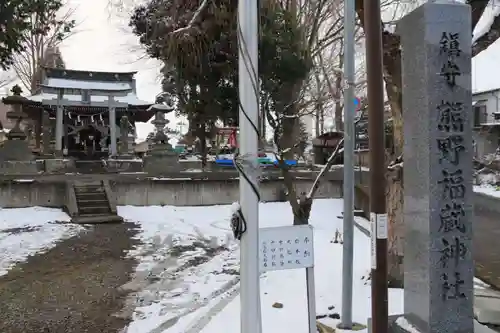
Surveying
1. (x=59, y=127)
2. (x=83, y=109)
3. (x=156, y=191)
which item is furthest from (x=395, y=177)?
(x=83, y=109)

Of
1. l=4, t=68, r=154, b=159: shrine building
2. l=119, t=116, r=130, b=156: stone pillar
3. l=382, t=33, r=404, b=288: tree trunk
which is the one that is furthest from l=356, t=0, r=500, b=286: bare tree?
l=119, t=116, r=130, b=156: stone pillar

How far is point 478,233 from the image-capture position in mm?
11180

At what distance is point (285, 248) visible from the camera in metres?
3.55

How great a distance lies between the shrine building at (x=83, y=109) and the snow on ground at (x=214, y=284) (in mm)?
15142

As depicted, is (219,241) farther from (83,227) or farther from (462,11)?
(462,11)

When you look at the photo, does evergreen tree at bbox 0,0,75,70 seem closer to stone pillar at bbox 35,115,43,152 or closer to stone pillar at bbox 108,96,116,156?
stone pillar at bbox 108,96,116,156

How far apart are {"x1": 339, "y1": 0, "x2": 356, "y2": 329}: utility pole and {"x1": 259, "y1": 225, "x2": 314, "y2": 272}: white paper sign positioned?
1.42 metres

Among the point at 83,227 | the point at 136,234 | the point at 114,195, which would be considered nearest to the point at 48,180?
the point at 114,195

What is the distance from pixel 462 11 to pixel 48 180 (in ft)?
41.4

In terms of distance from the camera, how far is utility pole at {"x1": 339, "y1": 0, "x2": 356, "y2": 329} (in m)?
4.88

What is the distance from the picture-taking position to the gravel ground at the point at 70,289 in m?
5.55

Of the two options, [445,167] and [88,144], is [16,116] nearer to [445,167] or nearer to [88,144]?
[88,144]

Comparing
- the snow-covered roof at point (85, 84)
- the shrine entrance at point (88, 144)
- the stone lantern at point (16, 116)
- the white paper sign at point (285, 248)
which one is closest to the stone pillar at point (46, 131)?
the snow-covered roof at point (85, 84)

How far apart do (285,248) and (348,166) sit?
190 centimetres
